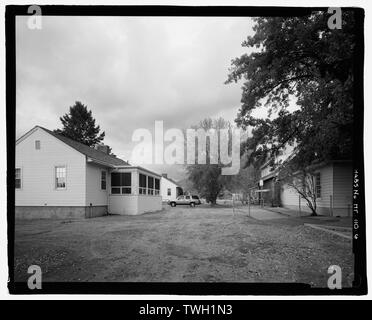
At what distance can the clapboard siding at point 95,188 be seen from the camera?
Answer: 1130cm

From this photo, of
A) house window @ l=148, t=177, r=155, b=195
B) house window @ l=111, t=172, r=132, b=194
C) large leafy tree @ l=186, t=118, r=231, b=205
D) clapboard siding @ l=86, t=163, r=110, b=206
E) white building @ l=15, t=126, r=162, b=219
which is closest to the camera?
white building @ l=15, t=126, r=162, b=219

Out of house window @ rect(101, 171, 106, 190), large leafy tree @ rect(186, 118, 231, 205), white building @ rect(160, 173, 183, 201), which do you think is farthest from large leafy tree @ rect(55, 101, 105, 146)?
white building @ rect(160, 173, 183, 201)

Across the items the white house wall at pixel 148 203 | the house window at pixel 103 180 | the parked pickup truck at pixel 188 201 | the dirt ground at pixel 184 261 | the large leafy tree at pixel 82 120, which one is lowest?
the parked pickup truck at pixel 188 201

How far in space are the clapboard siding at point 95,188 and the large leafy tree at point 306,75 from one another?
9.36m

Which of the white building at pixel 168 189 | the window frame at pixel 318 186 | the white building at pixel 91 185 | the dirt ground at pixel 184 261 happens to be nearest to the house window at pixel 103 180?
the white building at pixel 91 185

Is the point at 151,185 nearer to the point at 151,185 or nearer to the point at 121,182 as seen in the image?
the point at 151,185

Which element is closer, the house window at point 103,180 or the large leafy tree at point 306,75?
the large leafy tree at point 306,75

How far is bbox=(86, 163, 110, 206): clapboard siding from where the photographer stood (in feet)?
37.1

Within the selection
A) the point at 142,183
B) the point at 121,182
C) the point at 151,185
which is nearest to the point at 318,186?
the point at 142,183

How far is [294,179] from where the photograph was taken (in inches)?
480

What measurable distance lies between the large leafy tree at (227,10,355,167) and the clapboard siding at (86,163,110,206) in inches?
369

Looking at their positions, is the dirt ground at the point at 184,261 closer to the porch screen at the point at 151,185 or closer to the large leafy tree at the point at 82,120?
the large leafy tree at the point at 82,120

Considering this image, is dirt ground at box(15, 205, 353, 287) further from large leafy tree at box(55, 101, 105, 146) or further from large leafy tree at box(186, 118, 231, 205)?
large leafy tree at box(186, 118, 231, 205)
